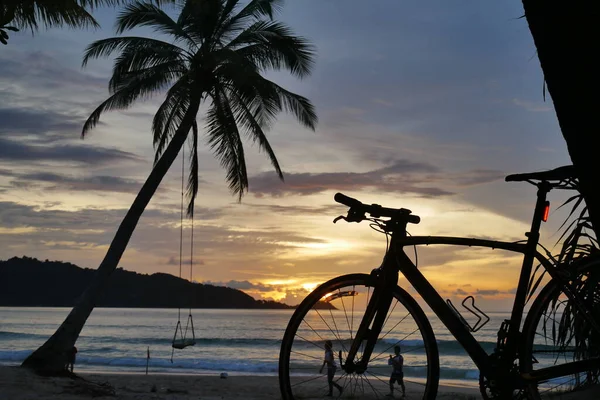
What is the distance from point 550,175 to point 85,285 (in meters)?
163

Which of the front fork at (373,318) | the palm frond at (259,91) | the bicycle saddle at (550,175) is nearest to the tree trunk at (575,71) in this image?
the bicycle saddle at (550,175)

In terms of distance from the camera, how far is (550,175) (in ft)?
10.4

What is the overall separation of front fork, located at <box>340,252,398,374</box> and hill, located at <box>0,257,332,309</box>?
483ft

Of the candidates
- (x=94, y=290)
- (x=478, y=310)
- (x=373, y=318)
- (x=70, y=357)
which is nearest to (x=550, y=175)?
(x=478, y=310)

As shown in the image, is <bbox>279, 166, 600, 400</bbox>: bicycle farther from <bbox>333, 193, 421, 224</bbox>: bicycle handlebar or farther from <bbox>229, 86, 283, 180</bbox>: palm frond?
<bbox>229, 86, 283, 180</bbox>: palm frond

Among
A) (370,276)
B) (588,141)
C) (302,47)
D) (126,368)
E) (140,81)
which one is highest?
(302,47)

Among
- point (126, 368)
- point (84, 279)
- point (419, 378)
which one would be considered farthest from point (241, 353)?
point (84, 279)

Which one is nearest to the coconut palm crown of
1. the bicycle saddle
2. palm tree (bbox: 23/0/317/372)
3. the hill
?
palm tree (bbox: 23/0/317/372)

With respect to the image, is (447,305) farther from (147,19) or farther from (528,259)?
(147,19)

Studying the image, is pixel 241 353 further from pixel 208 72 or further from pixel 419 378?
pixel 208 72

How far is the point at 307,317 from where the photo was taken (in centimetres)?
326

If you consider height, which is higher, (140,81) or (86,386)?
(140,81)

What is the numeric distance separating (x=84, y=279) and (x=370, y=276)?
158 meters

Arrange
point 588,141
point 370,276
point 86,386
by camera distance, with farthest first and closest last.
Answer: point 86,386
point 370,276
point 588,141
